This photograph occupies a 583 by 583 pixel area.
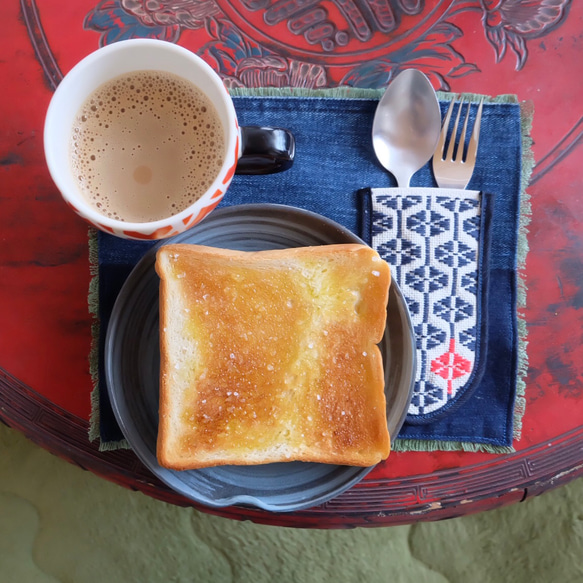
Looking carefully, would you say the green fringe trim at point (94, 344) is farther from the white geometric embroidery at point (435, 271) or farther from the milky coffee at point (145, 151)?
the white geometric embroidery at point (435, 271)

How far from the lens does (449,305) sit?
771mm

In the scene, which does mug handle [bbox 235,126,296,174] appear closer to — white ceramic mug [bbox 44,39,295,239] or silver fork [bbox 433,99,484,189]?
white ceramic mug [bbox 44,39,295,239]

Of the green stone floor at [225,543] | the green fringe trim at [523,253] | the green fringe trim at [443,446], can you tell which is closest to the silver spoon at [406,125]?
the green fringe trim at [523,253]

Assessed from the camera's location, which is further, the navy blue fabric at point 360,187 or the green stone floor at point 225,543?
the green stone floor at point 225,543

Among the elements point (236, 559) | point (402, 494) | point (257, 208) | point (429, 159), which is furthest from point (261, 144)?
point (236, 559)

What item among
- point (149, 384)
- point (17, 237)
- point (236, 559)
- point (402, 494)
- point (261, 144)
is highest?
point (261, 144)

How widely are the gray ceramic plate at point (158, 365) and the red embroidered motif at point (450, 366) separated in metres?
0.08

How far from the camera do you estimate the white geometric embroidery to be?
76 centimetres

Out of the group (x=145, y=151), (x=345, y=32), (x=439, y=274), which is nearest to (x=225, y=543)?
(x=439, y=274)

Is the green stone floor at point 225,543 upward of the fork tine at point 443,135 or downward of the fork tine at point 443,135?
downward

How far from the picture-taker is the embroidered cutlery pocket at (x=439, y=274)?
760mm

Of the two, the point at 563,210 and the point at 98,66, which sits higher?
the point at 98,66

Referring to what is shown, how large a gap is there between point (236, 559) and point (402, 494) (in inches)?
21.5

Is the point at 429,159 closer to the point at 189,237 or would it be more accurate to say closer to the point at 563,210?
the point at 563,210
